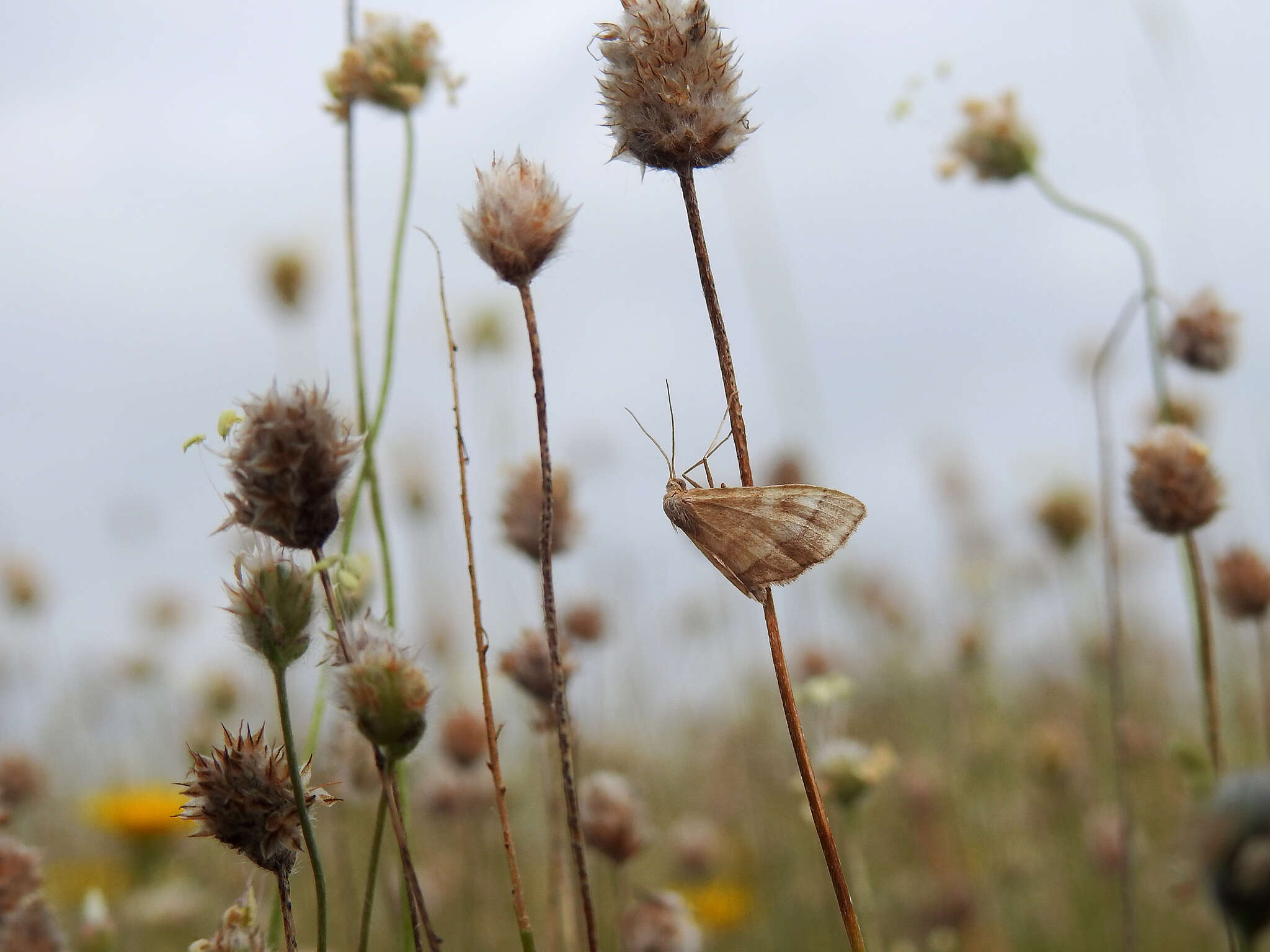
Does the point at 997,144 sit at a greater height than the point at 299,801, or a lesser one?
greater

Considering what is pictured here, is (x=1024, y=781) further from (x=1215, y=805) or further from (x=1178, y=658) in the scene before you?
(x=1215, y=805)

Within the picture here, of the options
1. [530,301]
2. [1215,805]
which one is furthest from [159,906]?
[1215,805]

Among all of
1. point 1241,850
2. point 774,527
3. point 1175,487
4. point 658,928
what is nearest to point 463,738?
point 658,928

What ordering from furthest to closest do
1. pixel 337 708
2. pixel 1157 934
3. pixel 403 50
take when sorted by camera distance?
pixel 1157 934, pixel 403 50, pixel 337 708

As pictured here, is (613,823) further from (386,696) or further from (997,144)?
(997,144)

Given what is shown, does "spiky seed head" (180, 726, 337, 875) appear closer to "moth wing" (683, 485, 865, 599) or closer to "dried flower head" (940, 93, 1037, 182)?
"moth wing" (683, 485, 865, 599)

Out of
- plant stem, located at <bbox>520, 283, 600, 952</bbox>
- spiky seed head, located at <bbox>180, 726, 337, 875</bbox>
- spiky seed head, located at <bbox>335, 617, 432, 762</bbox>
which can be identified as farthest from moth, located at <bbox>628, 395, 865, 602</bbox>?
spiky seed head, located at <bbox>180, 726, 337, 875</bbox>
